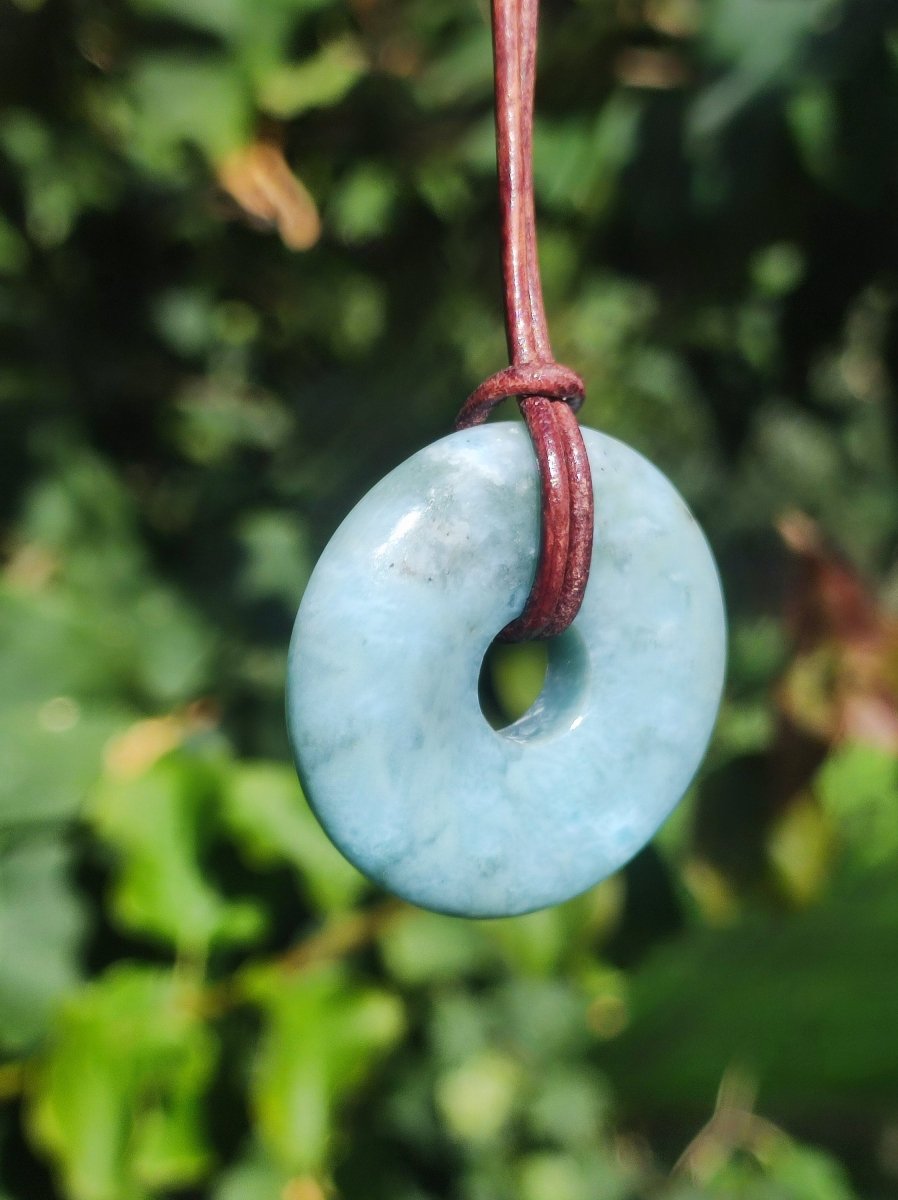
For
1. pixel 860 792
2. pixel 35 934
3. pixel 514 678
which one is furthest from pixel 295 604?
pixel 860 792

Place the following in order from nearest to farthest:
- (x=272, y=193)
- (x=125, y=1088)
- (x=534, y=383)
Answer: (x=534, y=383), (x=125, y=1088), (x=272, y=193)

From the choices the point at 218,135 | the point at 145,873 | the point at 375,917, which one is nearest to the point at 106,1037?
the point at 145,873

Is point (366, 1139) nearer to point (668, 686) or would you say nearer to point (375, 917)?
point (375, 917)

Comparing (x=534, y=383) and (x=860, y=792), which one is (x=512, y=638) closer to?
(x=534, y=383)

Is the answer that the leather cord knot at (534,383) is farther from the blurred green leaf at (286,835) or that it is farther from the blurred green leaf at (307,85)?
the blurred green leaf at (307,85)

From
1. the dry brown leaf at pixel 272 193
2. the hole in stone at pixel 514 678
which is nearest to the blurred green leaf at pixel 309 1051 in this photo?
the hole in stone at pixel 514 678

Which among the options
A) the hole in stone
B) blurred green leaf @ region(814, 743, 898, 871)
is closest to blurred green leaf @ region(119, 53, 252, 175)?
the hole in stone

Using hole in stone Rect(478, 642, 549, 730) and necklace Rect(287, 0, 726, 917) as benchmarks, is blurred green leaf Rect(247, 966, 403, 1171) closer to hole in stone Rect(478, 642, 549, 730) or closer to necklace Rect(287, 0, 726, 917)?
hole in stone Rect(478, 642, 549, 730)
